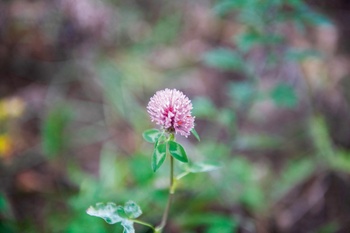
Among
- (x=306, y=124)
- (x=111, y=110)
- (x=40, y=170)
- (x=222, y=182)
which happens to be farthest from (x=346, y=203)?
(x=40, y=170)

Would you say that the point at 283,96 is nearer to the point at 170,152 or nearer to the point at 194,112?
the point at 194,112

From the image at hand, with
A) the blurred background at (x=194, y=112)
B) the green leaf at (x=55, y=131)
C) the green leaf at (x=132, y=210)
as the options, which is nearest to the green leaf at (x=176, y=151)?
the green leaf at (x=132, y=210)

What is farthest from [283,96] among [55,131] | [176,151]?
[55,131]

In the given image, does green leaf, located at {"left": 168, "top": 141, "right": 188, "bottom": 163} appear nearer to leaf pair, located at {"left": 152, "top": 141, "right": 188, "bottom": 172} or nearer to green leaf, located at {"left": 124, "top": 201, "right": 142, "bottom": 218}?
leaf pair, located at {"left": 152, "top": 141, "right": 188, "bottom": 172}

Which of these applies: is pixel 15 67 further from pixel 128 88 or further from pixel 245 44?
pixel 245 44

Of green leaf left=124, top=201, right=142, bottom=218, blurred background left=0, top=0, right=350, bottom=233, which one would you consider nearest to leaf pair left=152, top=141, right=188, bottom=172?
green leaf left=124, top=201, right=142, bottom=218

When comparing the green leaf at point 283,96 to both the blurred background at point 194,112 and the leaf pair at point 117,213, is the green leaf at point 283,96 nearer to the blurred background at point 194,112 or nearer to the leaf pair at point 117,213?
the blurred background at point 194,112
